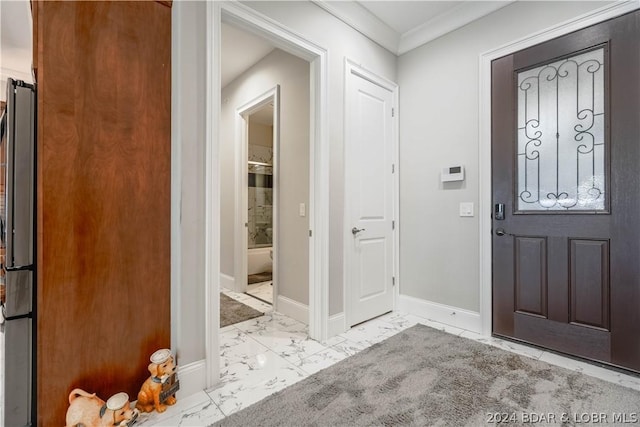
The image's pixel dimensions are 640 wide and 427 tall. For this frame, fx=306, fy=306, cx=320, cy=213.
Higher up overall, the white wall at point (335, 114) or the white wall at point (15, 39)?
the white wall at point (15, 39)

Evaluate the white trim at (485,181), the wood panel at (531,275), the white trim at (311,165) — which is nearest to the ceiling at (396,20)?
the white trim at (485,181)

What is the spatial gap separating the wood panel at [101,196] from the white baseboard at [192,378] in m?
0.19

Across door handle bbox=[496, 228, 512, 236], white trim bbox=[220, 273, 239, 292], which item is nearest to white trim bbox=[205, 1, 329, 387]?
door handle bbox=[496, 228, 512, 236]

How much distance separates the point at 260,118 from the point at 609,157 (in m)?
4.84

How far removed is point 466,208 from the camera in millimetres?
2768

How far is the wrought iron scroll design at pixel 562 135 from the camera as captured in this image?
7.04ft

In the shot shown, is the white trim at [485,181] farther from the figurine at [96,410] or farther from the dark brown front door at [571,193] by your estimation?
the figurine at [96,410]

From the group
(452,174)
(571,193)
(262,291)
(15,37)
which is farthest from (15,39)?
(571,193)

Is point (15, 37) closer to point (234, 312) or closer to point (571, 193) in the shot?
point (234, 312)

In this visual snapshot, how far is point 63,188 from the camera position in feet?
4.75

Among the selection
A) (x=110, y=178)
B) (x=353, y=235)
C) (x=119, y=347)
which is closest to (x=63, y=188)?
(x=110, y=178)

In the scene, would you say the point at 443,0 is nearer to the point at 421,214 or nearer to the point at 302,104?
the point at 302,104

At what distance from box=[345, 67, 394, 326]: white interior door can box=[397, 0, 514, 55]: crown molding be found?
518mm

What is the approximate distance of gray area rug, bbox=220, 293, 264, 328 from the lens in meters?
3.01
